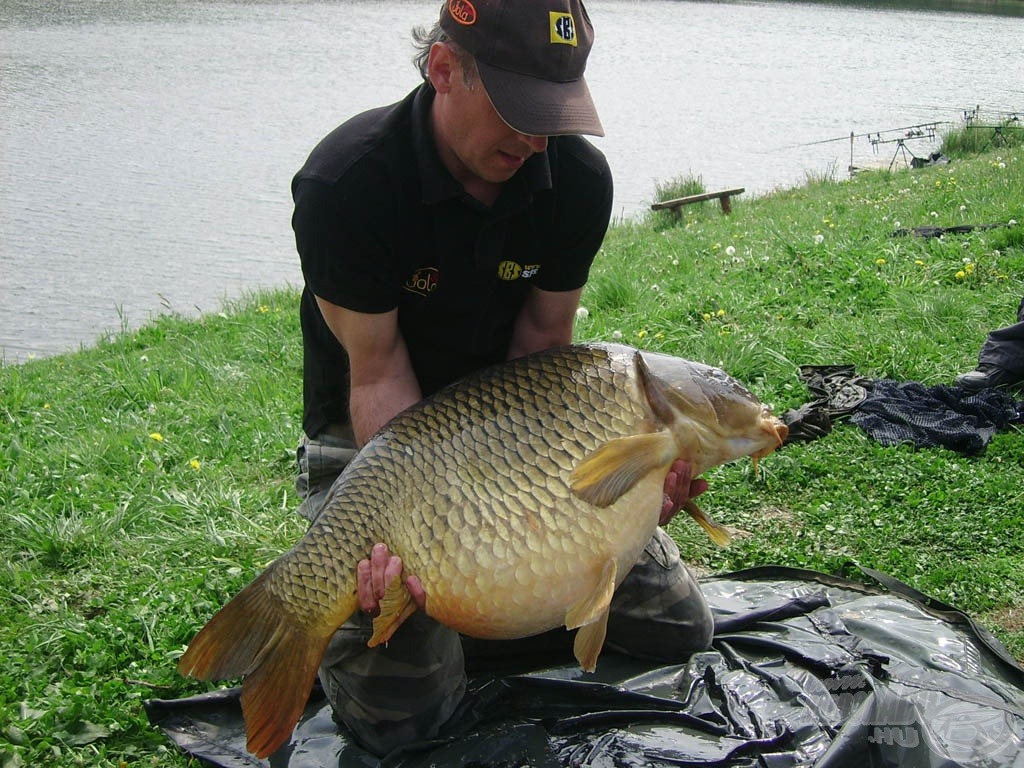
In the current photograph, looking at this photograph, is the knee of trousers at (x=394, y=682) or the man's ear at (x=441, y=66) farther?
the knee of trousers at (x=394, y=682)

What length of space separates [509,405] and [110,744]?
0.98 meters

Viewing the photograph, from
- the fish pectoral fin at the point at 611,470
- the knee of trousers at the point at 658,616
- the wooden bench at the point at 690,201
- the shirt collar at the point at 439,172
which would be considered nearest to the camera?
the fish pectoral fin at the point at 611,470

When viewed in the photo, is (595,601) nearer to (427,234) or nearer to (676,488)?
(676,488)

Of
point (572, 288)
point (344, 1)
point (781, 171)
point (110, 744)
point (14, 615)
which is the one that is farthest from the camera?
point (344, 1)

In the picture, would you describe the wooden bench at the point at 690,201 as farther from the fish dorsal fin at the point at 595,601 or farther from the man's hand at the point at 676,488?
the fish dorsal fin at the point at 595,601

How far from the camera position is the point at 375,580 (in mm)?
1589

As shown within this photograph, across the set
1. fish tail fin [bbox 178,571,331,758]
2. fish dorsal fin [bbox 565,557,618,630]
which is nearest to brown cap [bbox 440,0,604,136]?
fish dorsal fin [bbox 565,557,618,630]

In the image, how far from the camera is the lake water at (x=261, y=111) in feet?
24.0

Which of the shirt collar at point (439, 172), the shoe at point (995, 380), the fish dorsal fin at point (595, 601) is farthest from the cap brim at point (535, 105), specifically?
the shoe at point (995, 380)

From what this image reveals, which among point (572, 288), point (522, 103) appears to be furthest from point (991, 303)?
point (522, 103)

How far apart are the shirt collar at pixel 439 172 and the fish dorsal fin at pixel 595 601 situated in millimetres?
680

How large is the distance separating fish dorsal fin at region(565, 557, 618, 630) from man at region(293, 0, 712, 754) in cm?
20

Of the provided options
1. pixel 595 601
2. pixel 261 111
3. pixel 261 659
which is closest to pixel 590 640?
pixel 595 601

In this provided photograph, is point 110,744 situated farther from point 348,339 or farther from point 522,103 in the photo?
point 522,103
